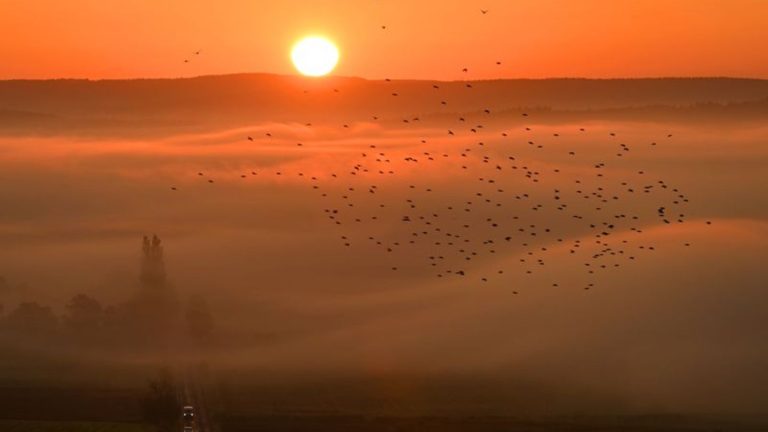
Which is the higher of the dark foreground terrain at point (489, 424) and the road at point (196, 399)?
the road at point (196, 399)

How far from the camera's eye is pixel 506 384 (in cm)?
12938

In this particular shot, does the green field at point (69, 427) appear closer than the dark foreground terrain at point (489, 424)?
Yes

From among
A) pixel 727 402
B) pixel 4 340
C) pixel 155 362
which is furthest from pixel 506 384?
pixel 4 340

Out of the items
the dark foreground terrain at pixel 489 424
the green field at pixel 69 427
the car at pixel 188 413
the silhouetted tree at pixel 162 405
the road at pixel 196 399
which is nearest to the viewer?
the green field at pixel 69 427

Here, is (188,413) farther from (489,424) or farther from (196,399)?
A: (489,424)

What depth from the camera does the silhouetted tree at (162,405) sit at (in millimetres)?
108625

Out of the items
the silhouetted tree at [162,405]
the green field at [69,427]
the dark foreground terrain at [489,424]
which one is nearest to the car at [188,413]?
the silhouetted tree at [162,405]

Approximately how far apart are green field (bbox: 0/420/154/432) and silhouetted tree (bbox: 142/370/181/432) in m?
1.28

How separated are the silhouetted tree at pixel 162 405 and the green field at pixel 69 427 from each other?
1280mm

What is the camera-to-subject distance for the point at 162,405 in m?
112

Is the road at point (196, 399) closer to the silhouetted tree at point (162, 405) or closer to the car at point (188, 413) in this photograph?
the car at point (188, 413)

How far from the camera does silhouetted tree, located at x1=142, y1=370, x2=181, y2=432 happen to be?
109m

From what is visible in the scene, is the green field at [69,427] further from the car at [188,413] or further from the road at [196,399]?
the road at [196,399]

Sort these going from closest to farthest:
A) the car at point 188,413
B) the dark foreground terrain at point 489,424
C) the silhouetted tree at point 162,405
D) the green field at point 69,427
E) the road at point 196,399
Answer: the green field at point 69,427
the road at point 196,399
the silhouetted tree at point 162,405
the car at point 188,413
the dark foreground terrain at point 489,424
